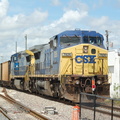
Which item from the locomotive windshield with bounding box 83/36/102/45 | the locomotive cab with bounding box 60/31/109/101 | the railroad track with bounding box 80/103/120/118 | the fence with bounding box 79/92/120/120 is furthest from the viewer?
the locomotive windshield with bounding box 83/36/102/45

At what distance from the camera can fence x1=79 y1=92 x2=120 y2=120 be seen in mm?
7656

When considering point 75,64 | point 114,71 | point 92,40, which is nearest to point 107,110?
point 75,64

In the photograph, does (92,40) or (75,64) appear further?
(92,40)

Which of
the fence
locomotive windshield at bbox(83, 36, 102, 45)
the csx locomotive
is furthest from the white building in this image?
the fence

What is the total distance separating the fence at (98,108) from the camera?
7.66m

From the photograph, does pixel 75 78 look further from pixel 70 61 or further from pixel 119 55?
pixel 119 55

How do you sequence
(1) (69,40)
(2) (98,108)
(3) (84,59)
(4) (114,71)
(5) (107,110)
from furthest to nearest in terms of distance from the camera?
1. (4) (114,71)
2. (1) (69,40)
3. (3) (84,59)
4. (2) (98,108)
5. (5) (107,110)

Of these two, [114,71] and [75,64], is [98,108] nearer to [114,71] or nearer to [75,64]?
[75,64]

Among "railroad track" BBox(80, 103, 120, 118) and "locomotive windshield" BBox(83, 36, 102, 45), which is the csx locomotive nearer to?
"locomotive windshield" BBox(83, 36, 102, 45)

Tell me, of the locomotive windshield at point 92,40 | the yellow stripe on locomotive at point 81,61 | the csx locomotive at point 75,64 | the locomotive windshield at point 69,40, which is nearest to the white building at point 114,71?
the locomotive windshield at point 92,40

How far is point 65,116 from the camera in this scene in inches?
439

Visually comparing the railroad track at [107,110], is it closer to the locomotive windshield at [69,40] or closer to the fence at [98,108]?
the fence at [98,108]

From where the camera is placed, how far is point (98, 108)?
8.54 metres

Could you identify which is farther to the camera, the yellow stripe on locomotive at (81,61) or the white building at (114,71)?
the white building at (114,71)
